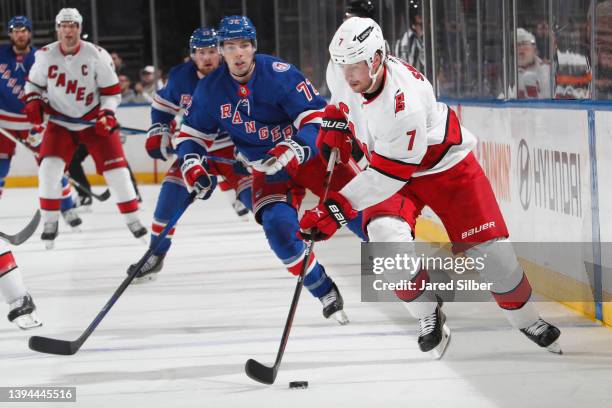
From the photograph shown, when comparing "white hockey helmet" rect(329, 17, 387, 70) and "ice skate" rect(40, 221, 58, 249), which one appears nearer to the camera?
"white hockey helmet" rect(329, 17, 387, 70)

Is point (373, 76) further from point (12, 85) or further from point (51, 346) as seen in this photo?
point (12, 85)

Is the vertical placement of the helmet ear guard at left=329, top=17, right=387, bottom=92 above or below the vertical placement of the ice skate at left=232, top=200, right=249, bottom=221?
above

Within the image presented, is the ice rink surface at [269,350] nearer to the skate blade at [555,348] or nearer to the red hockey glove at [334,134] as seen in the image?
the skate blade at [555,348]

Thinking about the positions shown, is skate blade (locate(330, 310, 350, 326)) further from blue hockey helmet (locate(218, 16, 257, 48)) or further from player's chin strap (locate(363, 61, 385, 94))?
player's chin strap (locate(363, 61, 385, 94))

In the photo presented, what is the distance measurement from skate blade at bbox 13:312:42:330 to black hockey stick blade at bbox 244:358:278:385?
4.73 feet

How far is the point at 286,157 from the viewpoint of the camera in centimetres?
413

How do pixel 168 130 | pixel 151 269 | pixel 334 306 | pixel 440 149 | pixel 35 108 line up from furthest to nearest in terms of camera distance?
1. pixel 35 108
2. pixel 168 130
3. pixel 151 269
4. pixel 334 306
5. pixel 440 149

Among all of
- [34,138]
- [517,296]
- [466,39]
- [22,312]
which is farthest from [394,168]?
[34,138]

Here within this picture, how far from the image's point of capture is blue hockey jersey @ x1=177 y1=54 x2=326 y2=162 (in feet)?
14.3

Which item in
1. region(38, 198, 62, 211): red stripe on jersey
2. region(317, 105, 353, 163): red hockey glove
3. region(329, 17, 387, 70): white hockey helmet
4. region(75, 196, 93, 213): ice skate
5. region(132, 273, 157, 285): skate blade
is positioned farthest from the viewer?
region(75, 196, 93, 213): ice skate

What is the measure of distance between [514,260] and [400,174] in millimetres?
528

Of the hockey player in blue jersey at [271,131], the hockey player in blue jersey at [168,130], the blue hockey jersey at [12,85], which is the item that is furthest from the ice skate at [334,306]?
the blue hockey jersey at [12,85]

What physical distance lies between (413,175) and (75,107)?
366 cm

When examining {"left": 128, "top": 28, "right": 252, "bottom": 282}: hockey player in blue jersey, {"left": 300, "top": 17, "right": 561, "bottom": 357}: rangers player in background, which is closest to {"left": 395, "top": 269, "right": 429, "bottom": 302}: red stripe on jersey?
{"left": 300, "top": 17, "right": 561, "bottom": 357}: rangers player in background
